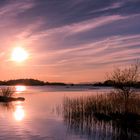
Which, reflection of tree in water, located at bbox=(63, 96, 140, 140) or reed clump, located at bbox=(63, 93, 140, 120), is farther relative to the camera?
reed clump, located at bbox=(63, 93, 140, 120)

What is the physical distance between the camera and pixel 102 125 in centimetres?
2448

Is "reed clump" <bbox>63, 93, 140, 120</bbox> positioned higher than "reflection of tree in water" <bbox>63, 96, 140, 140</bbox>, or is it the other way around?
"reed clump" <bbox>63, 93, 140, 120</bbox>

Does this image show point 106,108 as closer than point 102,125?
No

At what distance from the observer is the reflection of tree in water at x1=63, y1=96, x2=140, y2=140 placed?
67.7 ft

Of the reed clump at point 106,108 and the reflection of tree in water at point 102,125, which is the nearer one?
the reflection of tree in water at point 102,125

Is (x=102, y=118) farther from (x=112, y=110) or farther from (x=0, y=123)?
(x=0, y=123)

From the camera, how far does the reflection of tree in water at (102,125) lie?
2064cm

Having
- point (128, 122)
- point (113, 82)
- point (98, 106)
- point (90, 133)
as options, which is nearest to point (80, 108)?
point (98, 106)

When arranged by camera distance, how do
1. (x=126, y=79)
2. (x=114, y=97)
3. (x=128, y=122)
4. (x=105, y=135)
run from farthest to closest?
(x=114, y=97)
(x=126, y=79)
(x=128, y=122)
(x=105, y=135)

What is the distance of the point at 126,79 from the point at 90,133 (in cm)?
730

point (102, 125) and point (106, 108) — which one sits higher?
point (106, 108)

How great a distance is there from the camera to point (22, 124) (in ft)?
82.6

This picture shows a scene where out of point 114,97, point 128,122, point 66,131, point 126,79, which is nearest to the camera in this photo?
point 66,131

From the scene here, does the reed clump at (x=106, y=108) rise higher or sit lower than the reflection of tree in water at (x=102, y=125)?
higher
